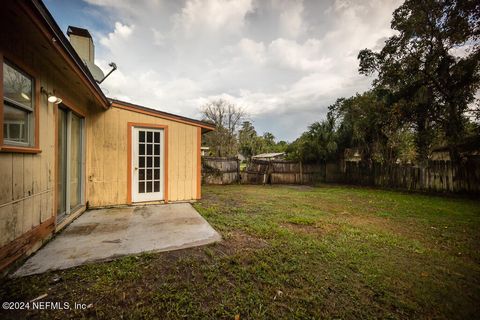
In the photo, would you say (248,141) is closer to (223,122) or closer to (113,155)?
(223,122)

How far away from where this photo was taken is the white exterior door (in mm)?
4950

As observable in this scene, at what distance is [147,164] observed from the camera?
200 inches

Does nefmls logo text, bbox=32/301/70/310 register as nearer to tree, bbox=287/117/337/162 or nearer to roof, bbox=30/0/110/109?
roof, bbox=30/0/110/109

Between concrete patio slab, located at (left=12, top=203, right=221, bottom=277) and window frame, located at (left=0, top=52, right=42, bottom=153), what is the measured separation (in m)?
1.30

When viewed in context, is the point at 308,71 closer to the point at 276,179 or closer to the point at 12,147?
the point at 276,179

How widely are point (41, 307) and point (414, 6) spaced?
13.5m

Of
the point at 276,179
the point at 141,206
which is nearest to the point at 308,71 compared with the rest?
the point at 276,179

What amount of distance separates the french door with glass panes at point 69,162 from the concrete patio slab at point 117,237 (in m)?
0.38

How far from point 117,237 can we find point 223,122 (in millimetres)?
23289

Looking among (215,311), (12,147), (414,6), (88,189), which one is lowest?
(215,311)

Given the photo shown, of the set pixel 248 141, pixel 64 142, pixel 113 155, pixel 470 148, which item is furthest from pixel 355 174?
pixel 248 141

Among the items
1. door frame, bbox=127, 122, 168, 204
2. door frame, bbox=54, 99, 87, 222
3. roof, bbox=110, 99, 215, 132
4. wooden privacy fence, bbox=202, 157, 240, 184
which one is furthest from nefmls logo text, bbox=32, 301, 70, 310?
wooden privacy fence, bbox=202, 157, 240, 184

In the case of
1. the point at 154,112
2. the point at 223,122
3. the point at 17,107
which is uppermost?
the point at 223,122

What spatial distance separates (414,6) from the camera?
805 cm
